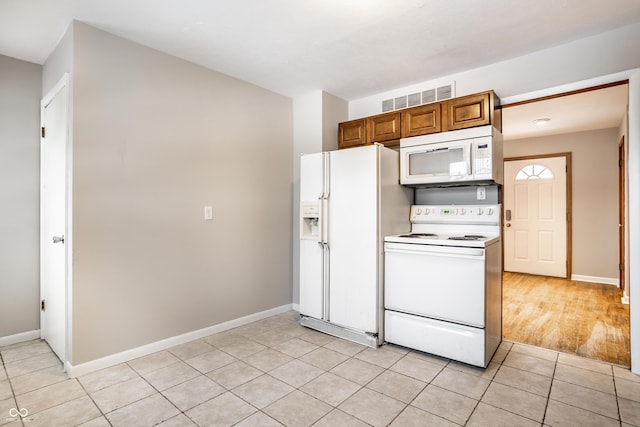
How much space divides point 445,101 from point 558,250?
4285 millimetres

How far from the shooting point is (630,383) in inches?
91.2

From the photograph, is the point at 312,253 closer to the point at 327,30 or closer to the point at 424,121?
the point at 424,121

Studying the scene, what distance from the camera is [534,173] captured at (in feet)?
19.6

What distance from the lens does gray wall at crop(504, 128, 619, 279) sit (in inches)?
209

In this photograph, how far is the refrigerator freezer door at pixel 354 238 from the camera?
2977 millimetres

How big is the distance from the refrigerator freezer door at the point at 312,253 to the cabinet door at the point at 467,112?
122 cm

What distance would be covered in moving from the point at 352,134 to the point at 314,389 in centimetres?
257

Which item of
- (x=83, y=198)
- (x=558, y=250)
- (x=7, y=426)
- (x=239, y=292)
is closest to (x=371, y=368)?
(x=239, y=292)

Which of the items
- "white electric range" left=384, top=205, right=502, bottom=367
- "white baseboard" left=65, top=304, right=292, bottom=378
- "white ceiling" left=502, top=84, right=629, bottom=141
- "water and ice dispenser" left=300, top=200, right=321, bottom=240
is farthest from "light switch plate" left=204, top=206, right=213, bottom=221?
"white ceiling" left=502, top=84, right=629, bottom=141

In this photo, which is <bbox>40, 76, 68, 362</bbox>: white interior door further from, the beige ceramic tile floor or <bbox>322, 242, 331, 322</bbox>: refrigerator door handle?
<bbox>322, 242, 331, 322</bbox>: refrigerator door handle

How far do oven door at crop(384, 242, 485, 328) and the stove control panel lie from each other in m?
0.68

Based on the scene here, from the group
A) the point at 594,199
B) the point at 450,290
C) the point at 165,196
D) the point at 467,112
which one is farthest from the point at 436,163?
the point at 594,199

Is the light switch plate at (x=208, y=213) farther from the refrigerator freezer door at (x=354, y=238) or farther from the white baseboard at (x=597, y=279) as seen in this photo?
the white baseboard at (x=597, y=279)

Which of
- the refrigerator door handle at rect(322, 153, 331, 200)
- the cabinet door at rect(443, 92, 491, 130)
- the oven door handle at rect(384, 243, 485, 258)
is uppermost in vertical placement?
the cabinet door at rect(443, 92, 491, 130)
